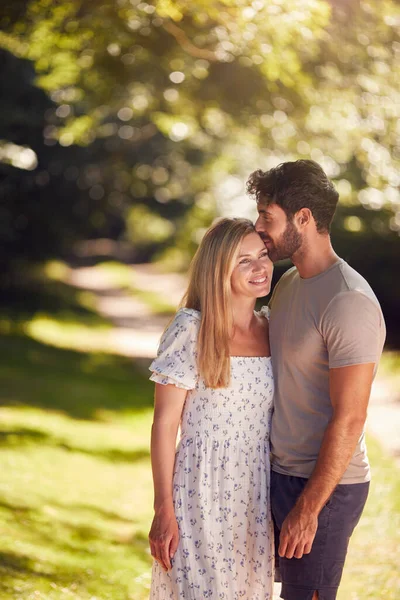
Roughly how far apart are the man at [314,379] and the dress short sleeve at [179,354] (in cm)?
39

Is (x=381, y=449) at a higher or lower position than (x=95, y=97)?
lower

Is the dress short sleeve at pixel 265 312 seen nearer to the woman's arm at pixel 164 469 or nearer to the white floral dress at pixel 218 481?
the white floral dress at pixel 218 481

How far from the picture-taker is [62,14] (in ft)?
27.3

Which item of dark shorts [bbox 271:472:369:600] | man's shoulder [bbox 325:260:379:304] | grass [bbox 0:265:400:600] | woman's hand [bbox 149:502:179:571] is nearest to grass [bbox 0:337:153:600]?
grass [bbox 0:265:400:600]

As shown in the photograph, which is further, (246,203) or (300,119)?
(246,203)

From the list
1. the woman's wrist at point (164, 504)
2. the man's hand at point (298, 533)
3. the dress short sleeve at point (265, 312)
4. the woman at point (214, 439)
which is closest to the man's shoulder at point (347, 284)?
the woman at point (214, 439)

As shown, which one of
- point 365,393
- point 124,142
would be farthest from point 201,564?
point 124,142

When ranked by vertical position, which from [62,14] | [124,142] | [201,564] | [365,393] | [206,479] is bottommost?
[201,564]

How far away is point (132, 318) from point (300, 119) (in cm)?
1426

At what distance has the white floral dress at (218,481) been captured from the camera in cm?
343

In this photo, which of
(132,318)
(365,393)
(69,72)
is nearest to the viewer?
(365,393)

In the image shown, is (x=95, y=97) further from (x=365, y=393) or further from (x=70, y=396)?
(x=365, y=393)

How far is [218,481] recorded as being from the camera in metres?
3.47

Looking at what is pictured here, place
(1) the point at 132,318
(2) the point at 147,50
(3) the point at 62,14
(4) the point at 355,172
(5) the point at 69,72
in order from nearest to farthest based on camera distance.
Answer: (3) the point at 62,14 → (2) the point at 147,50 → (5) the point at 69,72 → (4) the point at 355,172 → (1) the point at 132,318
